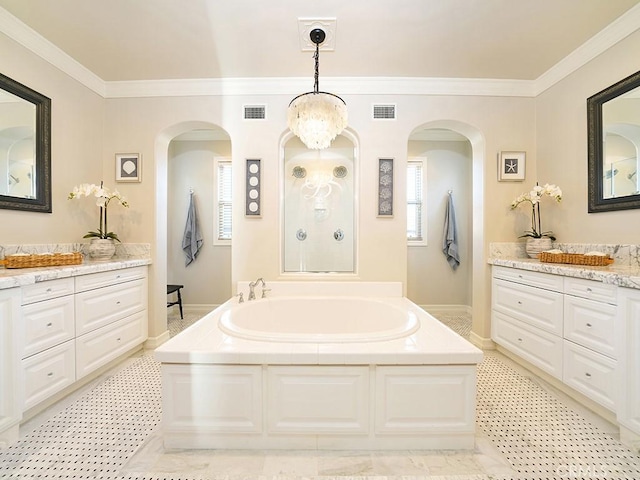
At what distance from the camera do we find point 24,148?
2.13 metres

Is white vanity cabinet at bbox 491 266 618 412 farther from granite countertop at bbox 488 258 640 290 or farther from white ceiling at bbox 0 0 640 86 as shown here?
white ceiling at bbox 0 0 640 86

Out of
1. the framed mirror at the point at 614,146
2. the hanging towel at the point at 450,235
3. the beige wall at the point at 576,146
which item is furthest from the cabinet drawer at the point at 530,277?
the hanging towel at the point at 450,235

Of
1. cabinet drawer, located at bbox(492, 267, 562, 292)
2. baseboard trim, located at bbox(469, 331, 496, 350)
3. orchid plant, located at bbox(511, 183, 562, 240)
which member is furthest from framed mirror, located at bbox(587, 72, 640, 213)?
baseboard trim, located at bbox(469, 331, 496, 350)

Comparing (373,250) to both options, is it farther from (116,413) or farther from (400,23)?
(116,413)

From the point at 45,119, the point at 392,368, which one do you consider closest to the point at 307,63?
the point at 45,119

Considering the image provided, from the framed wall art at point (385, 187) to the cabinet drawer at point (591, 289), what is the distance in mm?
1381

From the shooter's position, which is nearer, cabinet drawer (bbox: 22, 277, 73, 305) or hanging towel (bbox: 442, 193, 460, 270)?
cabinet drawer (bbox: 22, 277, 73, 305)

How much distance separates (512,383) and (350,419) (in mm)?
1478

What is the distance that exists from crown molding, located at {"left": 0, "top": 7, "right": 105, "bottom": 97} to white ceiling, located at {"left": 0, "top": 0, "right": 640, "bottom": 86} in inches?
2.6

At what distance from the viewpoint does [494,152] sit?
2.80 meters

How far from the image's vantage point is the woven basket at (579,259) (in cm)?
197

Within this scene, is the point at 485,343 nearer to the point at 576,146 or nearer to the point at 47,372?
the point at 576,146

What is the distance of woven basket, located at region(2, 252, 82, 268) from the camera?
1.84m

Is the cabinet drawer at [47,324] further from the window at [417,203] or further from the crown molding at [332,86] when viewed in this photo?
the window at [417,203]
